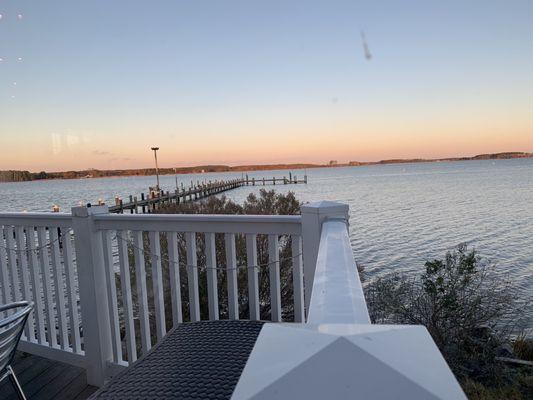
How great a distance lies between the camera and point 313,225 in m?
1.90

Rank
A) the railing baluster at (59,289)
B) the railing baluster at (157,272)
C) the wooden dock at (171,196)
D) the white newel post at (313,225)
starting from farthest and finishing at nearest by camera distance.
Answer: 1. the wooden dock at (171,196)
2. the railing baluster at (59,289)
3. the railing baluster at (157,272)
4. the white newel post at (313,225)

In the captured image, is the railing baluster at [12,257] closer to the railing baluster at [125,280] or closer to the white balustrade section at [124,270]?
the white balustrade section at [124,270]

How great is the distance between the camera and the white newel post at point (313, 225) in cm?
185

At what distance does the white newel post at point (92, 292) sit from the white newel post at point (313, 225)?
1.45 m

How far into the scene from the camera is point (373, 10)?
926 centimetres

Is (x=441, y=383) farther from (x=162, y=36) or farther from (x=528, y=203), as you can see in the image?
(x=528, y=203)

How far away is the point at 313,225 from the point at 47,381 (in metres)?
2.27

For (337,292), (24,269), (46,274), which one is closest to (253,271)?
Result: (337,292)

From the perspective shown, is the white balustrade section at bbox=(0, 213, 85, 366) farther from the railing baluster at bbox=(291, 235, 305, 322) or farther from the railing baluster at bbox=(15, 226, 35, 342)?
the railing baluster at bbox=(291, 235, 305, 322)

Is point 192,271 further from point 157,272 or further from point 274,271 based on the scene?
Result: point 274,271

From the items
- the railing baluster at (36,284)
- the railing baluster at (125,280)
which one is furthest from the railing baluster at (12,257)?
the railing baluster at (125,280)

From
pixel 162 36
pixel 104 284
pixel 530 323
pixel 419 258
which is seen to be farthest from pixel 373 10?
pixel 104 284

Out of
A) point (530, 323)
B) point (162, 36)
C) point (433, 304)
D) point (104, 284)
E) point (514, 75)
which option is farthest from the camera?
point (514, 75)

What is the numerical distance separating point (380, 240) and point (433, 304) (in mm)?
7761
